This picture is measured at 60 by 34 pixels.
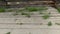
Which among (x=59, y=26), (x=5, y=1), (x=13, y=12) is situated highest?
(x=5, y=1)

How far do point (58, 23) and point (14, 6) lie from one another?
1524 mm

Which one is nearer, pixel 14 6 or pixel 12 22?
pixel 12 22

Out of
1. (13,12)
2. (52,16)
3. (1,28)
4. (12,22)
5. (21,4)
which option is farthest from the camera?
(21,4)

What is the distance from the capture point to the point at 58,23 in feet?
10.4

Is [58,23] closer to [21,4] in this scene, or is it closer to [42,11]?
[42,11]

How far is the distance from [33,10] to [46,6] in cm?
47

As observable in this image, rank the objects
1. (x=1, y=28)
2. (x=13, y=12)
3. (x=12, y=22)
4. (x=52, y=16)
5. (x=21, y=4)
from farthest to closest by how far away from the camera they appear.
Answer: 1. (x=21, y=4)
2. (x=13, y=12)
3. (x=52, y=16)
4. (x=12, y=22)
5. (x=1, y=28)

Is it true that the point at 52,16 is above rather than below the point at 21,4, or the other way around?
below

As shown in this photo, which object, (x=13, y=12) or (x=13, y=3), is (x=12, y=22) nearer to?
(x=13, y=12)

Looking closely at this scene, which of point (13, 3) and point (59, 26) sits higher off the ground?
point (13, 3)

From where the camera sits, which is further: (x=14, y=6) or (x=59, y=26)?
(x=14, y=6)

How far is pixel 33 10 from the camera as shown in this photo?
395 centimetres

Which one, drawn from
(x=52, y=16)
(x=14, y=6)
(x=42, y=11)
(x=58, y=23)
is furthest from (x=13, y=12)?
(x=58, y=23)

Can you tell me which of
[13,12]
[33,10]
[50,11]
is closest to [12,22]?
[13,12]
